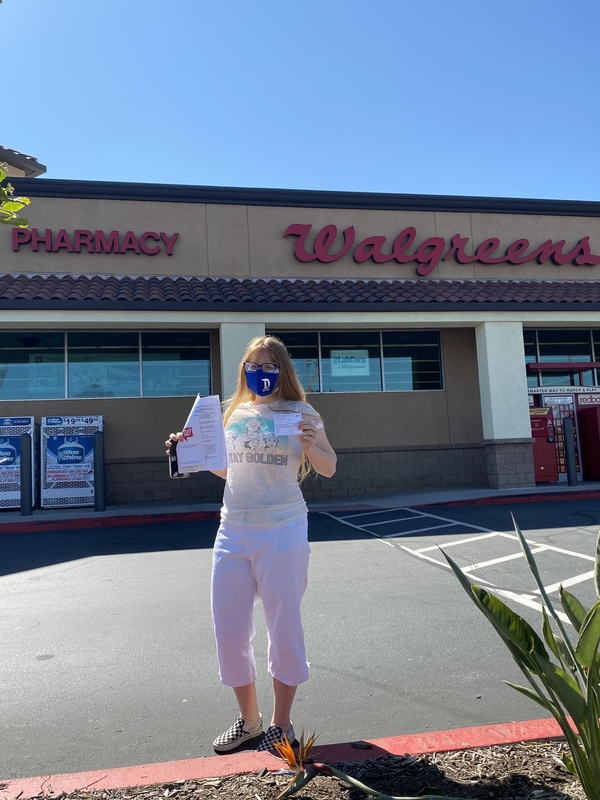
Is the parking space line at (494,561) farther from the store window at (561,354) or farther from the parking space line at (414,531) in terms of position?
the store window at (561,354)

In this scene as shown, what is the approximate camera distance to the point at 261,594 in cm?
301

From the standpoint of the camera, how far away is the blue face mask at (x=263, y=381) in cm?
319

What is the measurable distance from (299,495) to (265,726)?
1.33 m

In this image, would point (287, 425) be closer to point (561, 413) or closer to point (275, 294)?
point (275, 294)

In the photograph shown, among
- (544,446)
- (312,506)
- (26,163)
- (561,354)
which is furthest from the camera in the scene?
(26,163)

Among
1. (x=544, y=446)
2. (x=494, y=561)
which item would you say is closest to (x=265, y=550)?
(x=494, y=561)

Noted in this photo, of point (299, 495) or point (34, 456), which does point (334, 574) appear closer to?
point (299, 495)

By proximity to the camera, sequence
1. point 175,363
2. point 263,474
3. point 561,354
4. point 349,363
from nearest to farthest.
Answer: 1. point 263,474
2. point 175,363
3. point 349,363
4. point 561,354

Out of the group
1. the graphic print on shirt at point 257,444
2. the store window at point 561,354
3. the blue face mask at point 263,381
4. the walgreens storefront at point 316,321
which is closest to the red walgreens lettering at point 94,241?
the walgreens storefront at point 316,321

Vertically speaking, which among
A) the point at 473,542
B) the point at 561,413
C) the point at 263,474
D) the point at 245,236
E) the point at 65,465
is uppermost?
the point at 245,236

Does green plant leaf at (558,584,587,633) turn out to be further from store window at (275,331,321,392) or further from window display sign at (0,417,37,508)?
store window at (275,331,321,392)

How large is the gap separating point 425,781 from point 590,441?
1472 centimetres

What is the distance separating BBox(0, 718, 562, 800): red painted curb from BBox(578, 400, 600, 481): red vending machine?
13.7m

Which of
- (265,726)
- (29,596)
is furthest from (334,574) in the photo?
(265,726)
